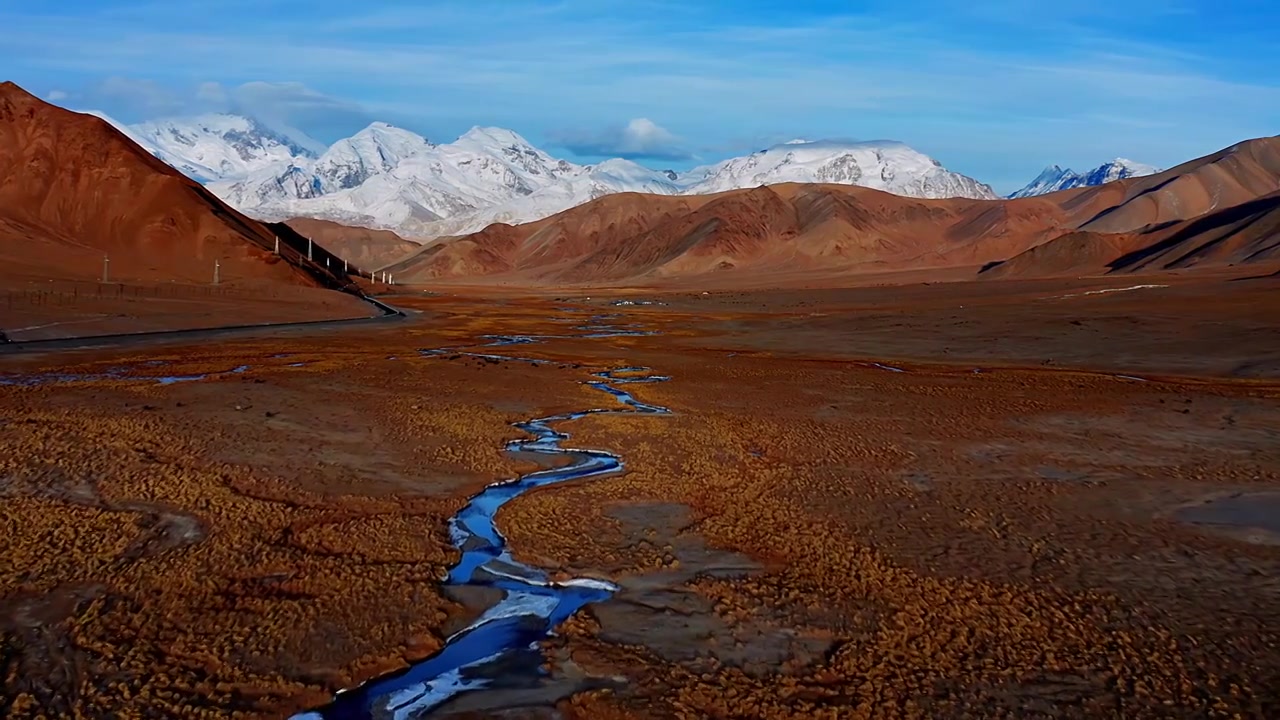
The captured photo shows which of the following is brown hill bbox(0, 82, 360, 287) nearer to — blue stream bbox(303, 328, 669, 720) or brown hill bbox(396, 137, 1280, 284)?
blue stream bbox(303, 328, 669, 720)

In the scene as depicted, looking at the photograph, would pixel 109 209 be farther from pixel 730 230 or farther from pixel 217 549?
pixel 730 230

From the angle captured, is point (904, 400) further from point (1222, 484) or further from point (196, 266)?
point (196, 266)

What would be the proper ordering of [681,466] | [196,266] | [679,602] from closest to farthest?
1. [679,602]
2. [681,466]
3. [196,266]

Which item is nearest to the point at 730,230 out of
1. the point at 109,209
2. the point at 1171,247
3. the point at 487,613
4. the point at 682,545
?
the point at 1171,247

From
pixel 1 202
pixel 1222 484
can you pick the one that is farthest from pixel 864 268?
pixel 1222 484

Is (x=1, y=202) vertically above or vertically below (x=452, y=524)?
above

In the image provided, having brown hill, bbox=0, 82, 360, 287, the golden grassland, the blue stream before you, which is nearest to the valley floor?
the golden grassland
